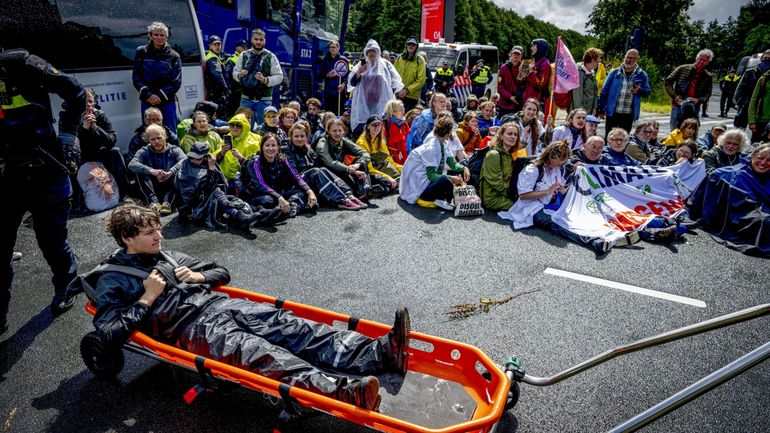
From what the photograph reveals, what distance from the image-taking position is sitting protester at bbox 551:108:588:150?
7262 millimetres

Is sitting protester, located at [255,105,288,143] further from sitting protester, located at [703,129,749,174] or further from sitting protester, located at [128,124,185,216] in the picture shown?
sitting protester, located at [703,129,749,174]

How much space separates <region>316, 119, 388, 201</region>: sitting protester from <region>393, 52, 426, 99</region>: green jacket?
328 cm

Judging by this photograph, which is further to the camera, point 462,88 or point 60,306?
point 462,88

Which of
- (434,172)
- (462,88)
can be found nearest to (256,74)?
(434,172)

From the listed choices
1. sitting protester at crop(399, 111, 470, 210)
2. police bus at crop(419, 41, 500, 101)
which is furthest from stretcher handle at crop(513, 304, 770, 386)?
police bus at crop(419, 41, 500, 101)

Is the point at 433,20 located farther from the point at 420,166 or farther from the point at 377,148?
the point at 420,166

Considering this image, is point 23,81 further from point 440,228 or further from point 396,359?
point 440,228

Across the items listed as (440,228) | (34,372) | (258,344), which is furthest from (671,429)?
(34,372)

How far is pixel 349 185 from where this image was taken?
6.84 metres

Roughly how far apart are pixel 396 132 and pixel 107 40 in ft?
14.6

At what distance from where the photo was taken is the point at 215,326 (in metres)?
2.75

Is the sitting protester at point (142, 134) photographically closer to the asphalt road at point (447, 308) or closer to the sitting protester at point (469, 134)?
the asphalt road at point (447, 308)

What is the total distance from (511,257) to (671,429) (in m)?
2.48

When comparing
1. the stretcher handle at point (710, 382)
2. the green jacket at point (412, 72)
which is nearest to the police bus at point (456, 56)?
the green jacket at point (412, 72)
